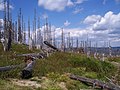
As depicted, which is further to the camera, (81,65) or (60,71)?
(81,65)

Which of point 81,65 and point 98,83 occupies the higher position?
point 81,65

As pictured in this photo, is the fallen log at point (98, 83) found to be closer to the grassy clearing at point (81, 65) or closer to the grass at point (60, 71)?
the grass at point (60, 71)

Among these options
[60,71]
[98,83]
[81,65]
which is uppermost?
[81,65]

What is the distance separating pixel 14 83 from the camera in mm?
15344

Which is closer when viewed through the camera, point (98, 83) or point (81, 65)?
point (98, 83)

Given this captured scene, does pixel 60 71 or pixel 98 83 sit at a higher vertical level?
pixel 60 71

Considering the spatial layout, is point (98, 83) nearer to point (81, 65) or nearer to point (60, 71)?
point (60, 71)

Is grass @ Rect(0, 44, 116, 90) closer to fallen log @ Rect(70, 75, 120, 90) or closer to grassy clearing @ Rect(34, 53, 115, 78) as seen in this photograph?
grassy clearing @ Rect(34, 53, 115, 78)

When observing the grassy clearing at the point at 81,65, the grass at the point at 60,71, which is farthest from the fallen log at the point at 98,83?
the grassy clearing at the point at 81,65

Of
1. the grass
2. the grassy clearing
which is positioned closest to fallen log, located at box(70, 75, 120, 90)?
the grass

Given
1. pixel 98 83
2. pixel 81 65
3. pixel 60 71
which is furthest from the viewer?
pixel 81 65

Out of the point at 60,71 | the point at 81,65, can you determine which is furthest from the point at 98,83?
the point at 81,65

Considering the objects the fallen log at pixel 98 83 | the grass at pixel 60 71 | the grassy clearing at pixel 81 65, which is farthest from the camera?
the grassy clearing at pixel 81 65

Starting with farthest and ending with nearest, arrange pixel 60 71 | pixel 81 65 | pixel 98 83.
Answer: pixel 81 65 → pixel 60 71 → pixel 98 83
